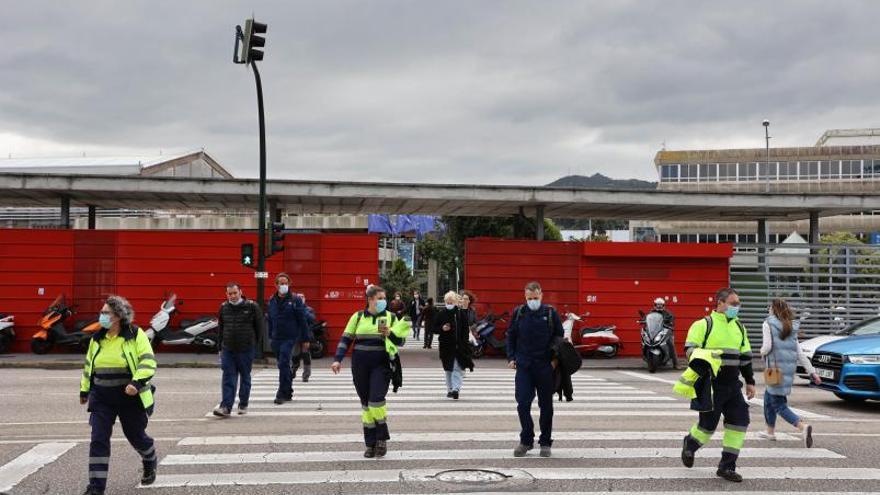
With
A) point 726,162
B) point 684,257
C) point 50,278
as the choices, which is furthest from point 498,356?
point 726,162

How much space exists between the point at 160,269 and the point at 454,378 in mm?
11454

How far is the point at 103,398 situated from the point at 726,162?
79070 millimetres

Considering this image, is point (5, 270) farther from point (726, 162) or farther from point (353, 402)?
point (726, 162)

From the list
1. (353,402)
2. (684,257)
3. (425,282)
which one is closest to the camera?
(353,402)

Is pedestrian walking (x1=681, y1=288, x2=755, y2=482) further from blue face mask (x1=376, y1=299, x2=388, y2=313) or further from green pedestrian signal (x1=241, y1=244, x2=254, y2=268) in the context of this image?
green pedestrian signal (x1=241, y1=244, x2=254, y2=268)

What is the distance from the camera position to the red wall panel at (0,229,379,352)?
2170 cm

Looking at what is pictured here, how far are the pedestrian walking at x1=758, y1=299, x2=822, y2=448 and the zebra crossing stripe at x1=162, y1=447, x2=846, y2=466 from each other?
66 centimetres

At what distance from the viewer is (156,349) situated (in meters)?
21.7

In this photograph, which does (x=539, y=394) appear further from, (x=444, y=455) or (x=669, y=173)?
(x=669, y=173)

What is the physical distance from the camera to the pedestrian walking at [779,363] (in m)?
9.89

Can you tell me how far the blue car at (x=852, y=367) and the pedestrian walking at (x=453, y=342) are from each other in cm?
531

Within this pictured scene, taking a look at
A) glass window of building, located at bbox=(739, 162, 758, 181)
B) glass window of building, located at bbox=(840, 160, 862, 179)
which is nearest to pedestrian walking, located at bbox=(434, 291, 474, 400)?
glass window of building, located at bbox=(739, 162, 758, 181)

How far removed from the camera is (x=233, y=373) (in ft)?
37.6

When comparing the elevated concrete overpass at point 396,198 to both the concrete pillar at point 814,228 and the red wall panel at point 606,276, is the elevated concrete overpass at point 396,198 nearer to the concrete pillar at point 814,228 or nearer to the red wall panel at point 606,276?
the concrete pillar at point 814,228
